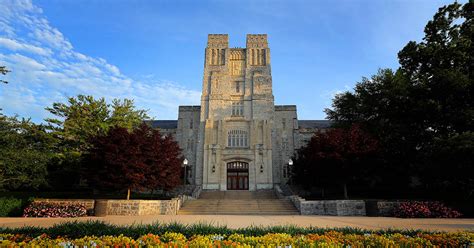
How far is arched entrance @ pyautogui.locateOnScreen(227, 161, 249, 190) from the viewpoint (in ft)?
120

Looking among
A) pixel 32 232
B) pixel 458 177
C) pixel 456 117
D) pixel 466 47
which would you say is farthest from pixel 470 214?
pixel 32 232

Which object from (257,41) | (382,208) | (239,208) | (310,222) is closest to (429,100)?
(382,208)

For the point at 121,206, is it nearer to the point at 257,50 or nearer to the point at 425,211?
the point at 425,211

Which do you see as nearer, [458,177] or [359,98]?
[458,177]

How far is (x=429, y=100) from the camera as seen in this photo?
758 inches

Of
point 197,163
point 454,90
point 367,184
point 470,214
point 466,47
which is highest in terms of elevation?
point 466,47

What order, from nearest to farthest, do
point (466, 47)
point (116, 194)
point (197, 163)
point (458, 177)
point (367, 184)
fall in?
point (458, 177)
point (466, 47)
point (116, 194)
point (367, 184)
point (197, 163)

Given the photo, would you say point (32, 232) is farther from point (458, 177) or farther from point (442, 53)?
point (442, 53)

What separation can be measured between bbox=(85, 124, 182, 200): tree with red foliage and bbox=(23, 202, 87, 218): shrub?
87.4 inches

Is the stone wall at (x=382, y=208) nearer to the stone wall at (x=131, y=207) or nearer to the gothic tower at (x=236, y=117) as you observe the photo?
the stone wall at (x=131, y=207)

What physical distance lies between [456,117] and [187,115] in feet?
103

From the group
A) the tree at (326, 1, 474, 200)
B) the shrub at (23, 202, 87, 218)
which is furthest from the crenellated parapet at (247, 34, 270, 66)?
the shrub at (23, 202, 87, 218)

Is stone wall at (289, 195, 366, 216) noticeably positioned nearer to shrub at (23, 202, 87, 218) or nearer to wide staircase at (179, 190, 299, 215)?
wide staircase at (179, 190, 299, 215)

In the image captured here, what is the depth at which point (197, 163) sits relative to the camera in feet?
122
